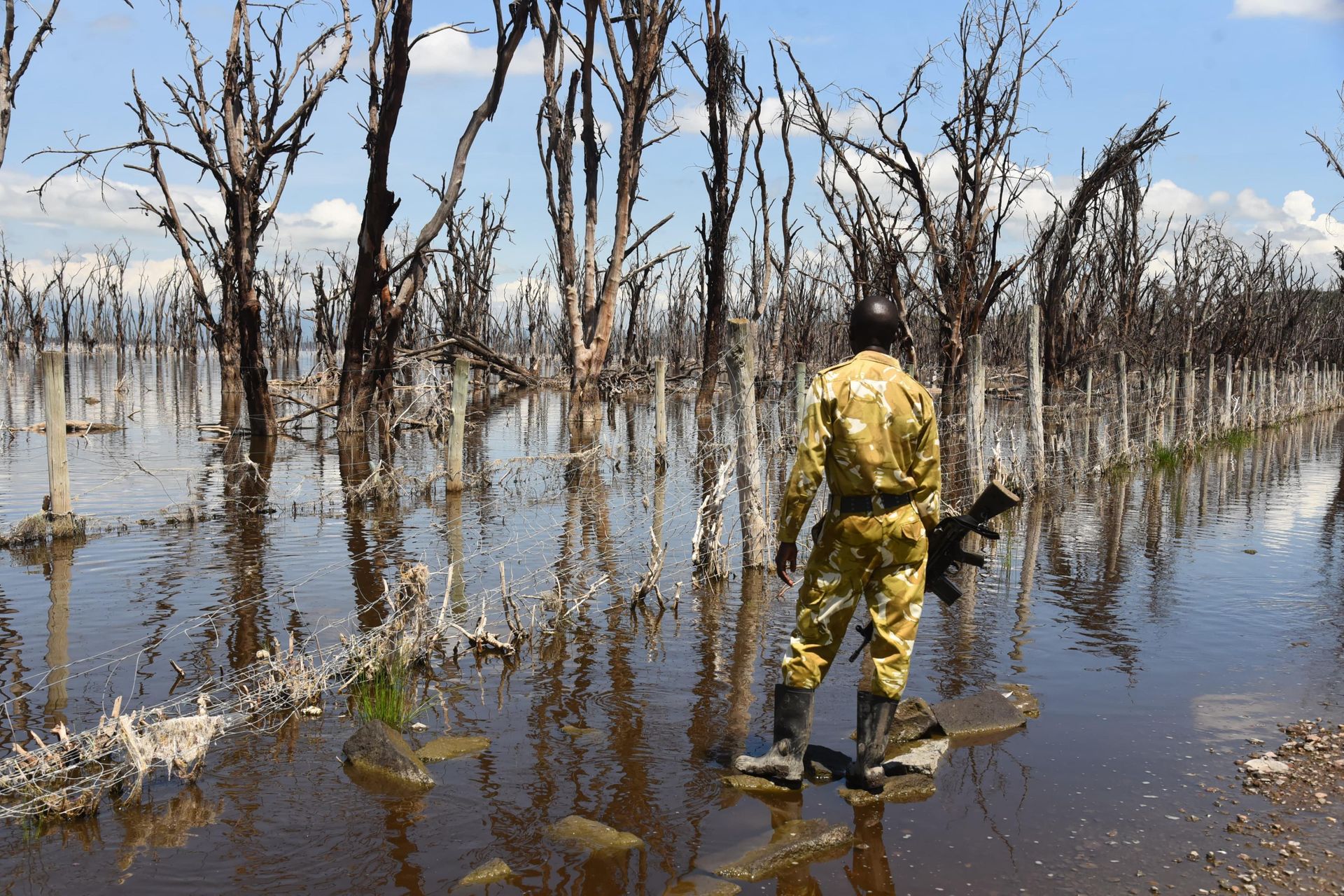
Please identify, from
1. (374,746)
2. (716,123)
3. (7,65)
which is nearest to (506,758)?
(374,746)

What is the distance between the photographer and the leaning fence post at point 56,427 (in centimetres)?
813

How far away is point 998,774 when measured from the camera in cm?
402

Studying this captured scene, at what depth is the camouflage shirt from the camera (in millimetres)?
3744

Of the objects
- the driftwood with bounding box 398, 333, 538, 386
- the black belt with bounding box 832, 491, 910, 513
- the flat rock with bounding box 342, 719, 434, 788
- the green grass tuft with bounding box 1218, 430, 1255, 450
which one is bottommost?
the flat rock with bounding box 342, 719, 434, 788

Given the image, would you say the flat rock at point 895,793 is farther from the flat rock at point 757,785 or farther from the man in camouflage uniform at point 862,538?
the flat rock at point 757,785

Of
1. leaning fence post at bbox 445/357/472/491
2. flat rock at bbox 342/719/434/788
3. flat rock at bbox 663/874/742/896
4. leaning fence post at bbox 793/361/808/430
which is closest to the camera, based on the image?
flat rock at bbox 663/874/742/896

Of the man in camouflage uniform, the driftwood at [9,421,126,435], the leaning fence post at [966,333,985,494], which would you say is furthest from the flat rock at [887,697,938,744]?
the driftwood at [9,421,126,435]

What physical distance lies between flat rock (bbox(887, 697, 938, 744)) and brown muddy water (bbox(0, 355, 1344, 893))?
23 cm

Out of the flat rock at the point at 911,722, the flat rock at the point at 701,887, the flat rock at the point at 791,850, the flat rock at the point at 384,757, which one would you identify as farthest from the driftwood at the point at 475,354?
the flat rock at the point at 701,887

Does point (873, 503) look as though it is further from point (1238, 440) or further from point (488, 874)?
point (1238, 440)

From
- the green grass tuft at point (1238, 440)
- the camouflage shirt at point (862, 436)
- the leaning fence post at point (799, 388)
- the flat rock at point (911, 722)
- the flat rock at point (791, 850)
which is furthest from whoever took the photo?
the green grass tuft at point (1238, 440)

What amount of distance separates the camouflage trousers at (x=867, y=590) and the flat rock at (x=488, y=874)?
4.13 ft

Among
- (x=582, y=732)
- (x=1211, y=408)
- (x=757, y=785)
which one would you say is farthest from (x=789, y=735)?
(x=1211, y=408)

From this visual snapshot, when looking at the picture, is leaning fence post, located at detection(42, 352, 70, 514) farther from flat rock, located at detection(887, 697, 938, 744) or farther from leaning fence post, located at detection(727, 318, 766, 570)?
flat rock, located at detection(887, 697, 938, 744)
